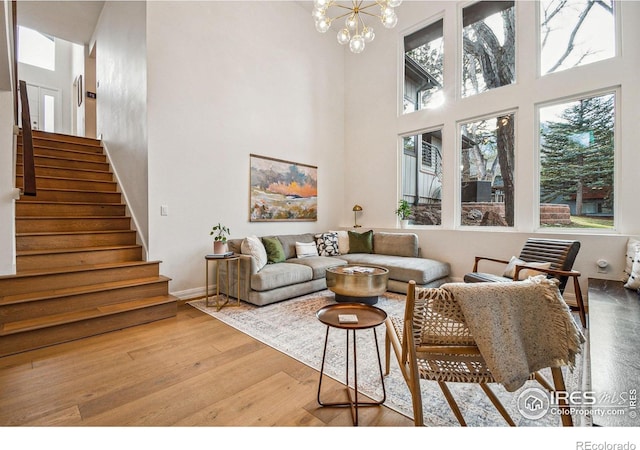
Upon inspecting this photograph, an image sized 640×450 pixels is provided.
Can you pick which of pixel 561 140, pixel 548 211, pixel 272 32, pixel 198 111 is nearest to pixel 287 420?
pixel 198 111

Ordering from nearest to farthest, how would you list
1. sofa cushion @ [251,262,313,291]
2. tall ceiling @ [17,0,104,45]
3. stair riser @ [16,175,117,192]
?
sofa cushion @ [251,262,313,291] → stair riser @ [16,175,117,192] → tall ceiling @ [17,0,104,45]

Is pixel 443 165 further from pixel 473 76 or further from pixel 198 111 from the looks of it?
pixel 198 111

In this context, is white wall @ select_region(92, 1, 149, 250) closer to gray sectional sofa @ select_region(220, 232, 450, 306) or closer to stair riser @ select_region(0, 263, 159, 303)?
stair riser @ select_region(0, 263, 159, 303)

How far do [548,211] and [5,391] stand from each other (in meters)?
5.58

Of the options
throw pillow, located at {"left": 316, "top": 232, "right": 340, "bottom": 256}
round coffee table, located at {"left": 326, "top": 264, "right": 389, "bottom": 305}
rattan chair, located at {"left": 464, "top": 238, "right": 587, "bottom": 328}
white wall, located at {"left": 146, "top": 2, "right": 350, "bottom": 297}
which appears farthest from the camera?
throw pillow, located at {"left": 316, "top": 232, "right": 340, "bottom": 256}

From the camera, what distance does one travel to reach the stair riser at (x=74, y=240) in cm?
314

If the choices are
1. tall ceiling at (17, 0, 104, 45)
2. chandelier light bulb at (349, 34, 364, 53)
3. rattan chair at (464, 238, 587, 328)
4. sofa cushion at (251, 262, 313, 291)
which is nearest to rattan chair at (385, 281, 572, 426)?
rattan chair at (464, 238, 587, 328)

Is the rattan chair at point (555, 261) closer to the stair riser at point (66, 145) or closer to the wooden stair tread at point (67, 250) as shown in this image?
the wooden stair tread at point (67, 250)

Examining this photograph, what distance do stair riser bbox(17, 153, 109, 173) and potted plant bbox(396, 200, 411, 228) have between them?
506 centimetres

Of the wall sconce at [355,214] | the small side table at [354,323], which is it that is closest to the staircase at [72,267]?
the small side table at [354,323]

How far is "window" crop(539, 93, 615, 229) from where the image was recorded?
3533mm

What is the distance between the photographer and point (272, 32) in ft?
15.9

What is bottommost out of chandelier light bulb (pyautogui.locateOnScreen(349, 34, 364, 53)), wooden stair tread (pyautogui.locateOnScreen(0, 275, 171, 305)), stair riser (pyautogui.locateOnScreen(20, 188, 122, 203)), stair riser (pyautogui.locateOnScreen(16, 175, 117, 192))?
wooden stair tread (pyautogui.locateOnScreen(0, 275, 171, 305))

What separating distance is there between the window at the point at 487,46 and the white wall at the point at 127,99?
4.64 meters
